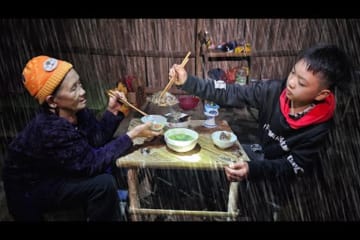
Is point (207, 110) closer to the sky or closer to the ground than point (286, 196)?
closer to the sky

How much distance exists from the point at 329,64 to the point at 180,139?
1.52 metres

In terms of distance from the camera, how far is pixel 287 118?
9.92 ft

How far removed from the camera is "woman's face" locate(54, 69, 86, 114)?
2.57 metres

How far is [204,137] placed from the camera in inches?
120

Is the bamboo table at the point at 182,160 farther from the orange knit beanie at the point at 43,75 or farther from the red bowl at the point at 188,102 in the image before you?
the red bowl at the point at 188,102

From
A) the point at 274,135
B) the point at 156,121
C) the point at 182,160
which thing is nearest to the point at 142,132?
the point at 156,121

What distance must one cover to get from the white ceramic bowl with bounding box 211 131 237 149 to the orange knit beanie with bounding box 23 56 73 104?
59.8 inches

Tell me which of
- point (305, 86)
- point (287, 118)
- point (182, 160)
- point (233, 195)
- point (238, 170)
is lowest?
point (233, 195)

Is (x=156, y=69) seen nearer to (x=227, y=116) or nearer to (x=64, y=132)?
(x=227, y=116)

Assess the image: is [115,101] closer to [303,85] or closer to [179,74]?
[179,74]

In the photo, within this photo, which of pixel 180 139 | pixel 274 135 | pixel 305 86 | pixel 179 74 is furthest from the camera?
pixel 179 74

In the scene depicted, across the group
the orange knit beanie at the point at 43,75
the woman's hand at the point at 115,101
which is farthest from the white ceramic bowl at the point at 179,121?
the orange knit beanie at the point at 43,75

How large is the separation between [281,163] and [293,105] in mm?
636

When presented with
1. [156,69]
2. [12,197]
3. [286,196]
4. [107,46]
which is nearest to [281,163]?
[286,196]
